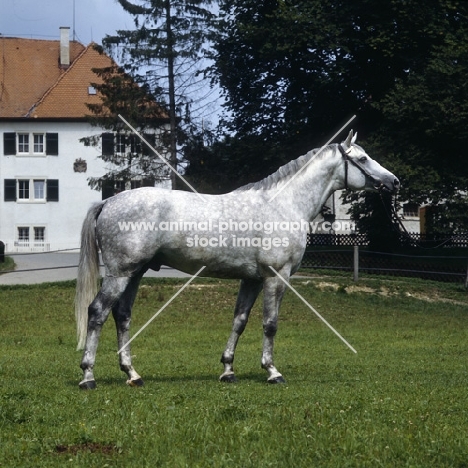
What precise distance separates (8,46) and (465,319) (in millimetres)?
52829

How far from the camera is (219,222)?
11180 mm

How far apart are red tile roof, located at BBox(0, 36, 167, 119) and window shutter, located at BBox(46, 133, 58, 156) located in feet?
4.39

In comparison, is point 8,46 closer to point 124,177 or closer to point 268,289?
point 124,177

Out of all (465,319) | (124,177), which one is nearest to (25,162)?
(124,177)

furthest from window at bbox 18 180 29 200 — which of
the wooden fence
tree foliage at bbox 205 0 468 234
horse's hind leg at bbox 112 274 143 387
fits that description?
horse's hind leg at bbox 112 274 143 387

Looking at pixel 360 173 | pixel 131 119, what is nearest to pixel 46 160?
pixel 131 119

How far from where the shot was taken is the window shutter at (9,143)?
67.6m

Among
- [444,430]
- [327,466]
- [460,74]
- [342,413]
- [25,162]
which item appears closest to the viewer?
[327,466]

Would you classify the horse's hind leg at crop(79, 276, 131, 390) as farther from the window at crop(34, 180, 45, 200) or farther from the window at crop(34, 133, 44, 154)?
the window at crop(34, 133, 44, 154)

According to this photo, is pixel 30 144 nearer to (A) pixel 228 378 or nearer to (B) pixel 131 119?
(B) pixel 131 119

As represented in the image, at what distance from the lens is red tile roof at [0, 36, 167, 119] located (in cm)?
6756

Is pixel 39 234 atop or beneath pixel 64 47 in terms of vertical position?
beneath

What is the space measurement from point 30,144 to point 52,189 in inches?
134

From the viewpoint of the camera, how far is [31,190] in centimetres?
6800
